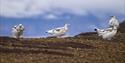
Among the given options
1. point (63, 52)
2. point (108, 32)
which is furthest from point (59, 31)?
Answer: point (63, 52)

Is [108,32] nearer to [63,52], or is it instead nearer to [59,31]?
[59,31]

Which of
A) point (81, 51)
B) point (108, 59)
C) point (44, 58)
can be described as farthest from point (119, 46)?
point (44, 58)

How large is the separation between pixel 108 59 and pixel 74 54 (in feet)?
7.55

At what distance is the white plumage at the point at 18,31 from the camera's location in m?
40.4

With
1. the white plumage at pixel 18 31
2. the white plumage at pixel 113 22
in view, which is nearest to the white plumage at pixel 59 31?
the white plumage at pixel 18 31

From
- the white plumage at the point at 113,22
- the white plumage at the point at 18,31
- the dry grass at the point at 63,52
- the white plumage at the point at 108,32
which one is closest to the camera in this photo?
the dry grass at the point at 63,52

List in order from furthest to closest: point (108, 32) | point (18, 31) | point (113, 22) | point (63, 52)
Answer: point (113, 22) → point (18, 31) → point (108, 32) → point (63, 52)

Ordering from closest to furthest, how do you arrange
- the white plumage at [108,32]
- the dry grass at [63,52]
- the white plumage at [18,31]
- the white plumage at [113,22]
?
the dry grass at [63,52]
the white plumage at [108,32]
the white plumage at [18,31]
the white plumage at [113,22]

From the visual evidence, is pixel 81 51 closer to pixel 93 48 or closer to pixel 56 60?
pixel 93 48

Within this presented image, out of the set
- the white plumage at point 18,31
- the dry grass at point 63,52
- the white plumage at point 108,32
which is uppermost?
the white plumage at point 18,31

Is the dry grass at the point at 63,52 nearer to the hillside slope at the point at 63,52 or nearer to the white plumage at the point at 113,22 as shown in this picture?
the hillside slope at the point at 63,52

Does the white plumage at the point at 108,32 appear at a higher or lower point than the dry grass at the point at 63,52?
higher

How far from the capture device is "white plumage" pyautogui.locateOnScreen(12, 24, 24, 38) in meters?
40.4

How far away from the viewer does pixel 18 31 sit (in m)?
40.6
